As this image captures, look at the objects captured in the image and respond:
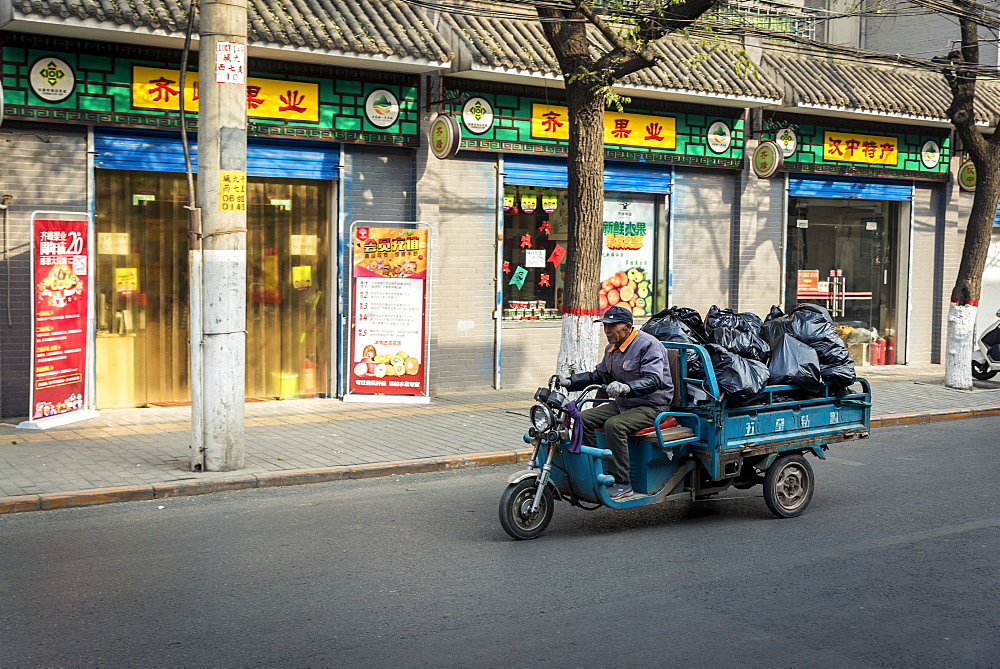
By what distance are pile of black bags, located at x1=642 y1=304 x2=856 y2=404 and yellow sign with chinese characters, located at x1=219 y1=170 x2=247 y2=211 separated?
12.2 ft

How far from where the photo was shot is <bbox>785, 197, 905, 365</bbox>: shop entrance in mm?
18016

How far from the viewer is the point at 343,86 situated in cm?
1332

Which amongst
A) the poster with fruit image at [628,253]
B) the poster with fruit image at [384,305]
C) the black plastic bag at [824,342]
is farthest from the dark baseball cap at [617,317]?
the poster with fruit image at [628,253]

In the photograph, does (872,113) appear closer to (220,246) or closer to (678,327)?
(678,327)

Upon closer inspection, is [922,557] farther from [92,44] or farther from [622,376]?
[92,44]

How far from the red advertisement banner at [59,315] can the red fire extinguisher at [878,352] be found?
44.8 ft

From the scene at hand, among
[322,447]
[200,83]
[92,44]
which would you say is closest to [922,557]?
[322,447]

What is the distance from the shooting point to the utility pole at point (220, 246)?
8891 millimetres

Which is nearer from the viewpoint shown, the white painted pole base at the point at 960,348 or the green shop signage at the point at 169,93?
the green shop signage at the point at 169,93

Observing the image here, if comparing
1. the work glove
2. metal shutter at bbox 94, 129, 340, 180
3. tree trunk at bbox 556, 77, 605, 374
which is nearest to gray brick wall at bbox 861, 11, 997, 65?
tree trunk at bbox 556, 77, 605, 374

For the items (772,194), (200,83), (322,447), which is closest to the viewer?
(200,83)

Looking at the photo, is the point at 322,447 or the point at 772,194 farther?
the point at 772,194

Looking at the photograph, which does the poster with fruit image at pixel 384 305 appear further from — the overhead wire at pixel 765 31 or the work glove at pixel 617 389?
the work glove at pixel 617 389

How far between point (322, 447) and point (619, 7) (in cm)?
694
